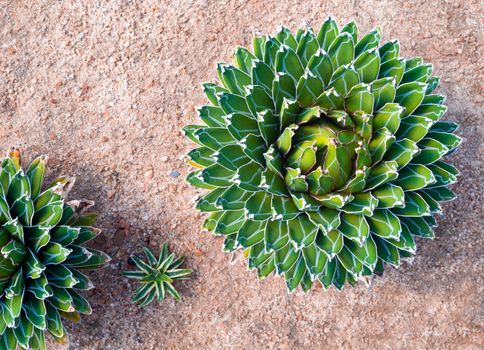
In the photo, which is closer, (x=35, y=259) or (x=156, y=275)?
(x=35, y=259)

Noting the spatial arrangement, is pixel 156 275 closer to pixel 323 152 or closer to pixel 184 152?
pixel 184 152

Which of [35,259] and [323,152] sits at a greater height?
[323,152]

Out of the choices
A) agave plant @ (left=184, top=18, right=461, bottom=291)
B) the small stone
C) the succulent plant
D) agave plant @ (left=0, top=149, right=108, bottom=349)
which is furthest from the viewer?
the small stone

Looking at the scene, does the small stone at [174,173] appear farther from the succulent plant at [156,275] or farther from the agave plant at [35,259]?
the agave plant at [35,259]

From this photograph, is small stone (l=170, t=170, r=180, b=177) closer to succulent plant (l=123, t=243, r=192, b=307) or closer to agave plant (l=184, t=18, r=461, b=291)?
succulent plant (l=123, t=243, r=192, b=307)

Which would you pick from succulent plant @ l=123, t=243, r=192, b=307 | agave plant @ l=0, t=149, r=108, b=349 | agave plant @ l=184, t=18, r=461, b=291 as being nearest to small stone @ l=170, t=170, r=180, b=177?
succulent plant @ l=123, t=243, r=192, b=307

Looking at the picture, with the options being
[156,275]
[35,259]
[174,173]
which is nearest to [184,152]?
[174,173]
